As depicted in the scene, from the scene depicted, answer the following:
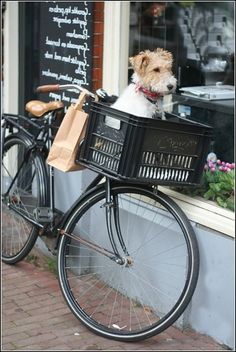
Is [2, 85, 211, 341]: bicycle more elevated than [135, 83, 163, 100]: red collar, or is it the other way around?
[135, 83, 163, 100]: red collar

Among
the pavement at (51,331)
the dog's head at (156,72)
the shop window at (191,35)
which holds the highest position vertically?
the shop window at (191,35)

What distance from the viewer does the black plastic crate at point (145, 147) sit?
142 inches

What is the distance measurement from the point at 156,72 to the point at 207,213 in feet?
2.87

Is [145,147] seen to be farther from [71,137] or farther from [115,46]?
[115,46]

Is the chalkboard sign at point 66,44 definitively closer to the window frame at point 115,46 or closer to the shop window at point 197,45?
the window frame at point 115,46

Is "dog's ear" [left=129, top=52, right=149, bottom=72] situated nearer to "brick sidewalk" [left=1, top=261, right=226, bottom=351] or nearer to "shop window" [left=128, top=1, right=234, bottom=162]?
"shop window" [left=128, top=1, right=234, bottom=162]

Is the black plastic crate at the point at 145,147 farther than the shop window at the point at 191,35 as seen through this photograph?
No

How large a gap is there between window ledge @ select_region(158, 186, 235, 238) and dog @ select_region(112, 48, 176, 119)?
555mm

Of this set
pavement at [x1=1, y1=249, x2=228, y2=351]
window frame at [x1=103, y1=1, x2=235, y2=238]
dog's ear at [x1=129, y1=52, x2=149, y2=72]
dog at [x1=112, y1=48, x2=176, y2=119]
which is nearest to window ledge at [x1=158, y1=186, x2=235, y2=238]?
window frame at [x1=103, y1=1, x2=235, y2=238]

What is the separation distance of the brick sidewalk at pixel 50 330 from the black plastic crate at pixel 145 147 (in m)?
0.93

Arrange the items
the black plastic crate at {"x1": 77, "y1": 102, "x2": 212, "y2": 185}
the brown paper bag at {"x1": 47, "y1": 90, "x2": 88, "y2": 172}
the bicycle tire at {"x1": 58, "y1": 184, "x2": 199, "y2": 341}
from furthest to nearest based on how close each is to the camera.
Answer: the brown paper bag at {"x1": 47, "y1": 90, "x2": 88, "y2": 172}, the bicycle tire at {"x1": 58, "y1": 184, "x2": 199, "y2": 341}, the black plastic crate at {"x1": 77, "y1": 102, "x2": 212, "y2": 185}

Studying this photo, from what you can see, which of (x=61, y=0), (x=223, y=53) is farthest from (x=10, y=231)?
(x=223, y=53)

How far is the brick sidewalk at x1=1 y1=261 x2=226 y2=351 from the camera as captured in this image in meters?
3.85

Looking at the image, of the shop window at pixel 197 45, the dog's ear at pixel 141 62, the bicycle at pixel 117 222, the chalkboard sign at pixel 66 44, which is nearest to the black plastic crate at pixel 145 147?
the bicycle at pixel 117 222
